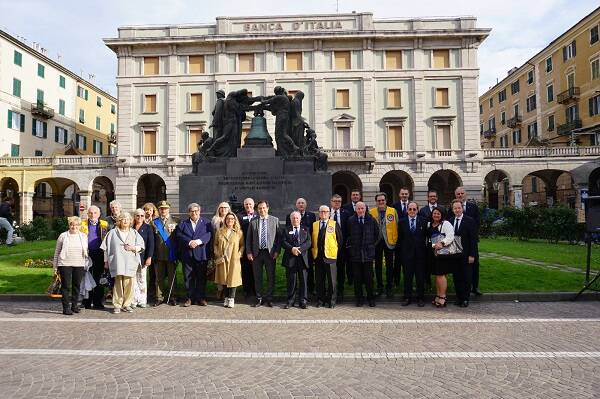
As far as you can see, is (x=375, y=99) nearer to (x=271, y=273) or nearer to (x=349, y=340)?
(x=271, y=273)

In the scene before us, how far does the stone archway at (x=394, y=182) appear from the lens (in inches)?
1543

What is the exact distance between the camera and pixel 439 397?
396cm

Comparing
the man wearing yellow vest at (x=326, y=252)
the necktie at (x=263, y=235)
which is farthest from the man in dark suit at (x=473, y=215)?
the necktie at (x=263, y=235)

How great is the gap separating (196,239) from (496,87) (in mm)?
59268

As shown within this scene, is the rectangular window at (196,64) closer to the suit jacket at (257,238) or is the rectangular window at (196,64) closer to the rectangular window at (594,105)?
the suit jacket at (257,238)

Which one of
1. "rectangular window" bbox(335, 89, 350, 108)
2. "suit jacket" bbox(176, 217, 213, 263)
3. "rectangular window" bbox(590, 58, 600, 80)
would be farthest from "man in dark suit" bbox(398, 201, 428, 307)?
"rectangular window" bbox(590, 58, 600, 80)

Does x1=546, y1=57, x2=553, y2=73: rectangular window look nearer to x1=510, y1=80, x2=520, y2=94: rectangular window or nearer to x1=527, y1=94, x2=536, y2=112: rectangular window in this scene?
x1=527, y1=94, x2=536, y2=112: rectangular window

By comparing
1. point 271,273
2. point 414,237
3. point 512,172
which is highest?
point 512,172

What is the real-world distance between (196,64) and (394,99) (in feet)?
59.6

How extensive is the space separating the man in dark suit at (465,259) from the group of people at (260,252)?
2cm

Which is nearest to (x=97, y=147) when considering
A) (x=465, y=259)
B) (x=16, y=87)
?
(x=16, y=87)

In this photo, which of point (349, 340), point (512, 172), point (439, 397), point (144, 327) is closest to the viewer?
point (439, 397)

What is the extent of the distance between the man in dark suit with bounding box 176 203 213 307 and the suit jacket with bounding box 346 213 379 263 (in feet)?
9.38

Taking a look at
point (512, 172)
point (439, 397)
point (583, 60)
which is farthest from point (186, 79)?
point (439, 397)
